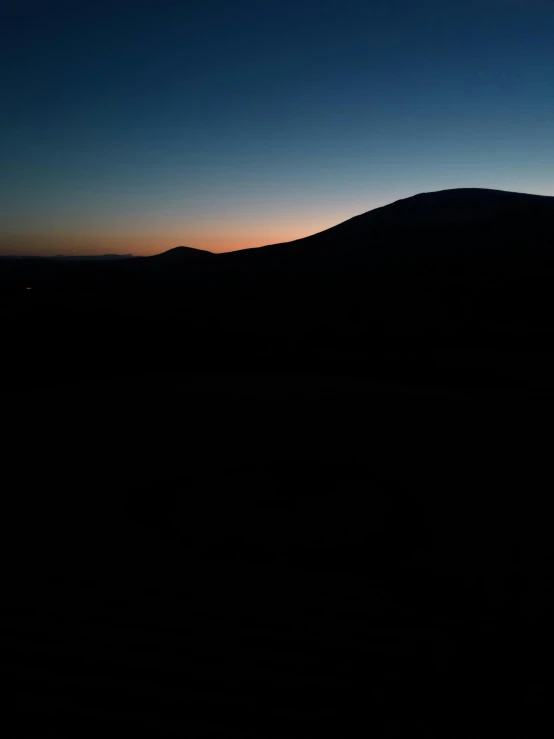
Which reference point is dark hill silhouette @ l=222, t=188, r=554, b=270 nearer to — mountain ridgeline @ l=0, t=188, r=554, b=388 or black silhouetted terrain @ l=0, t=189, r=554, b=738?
mountain ridgeline @ l=0, t=188, r=554, b=388

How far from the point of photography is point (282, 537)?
4574mm

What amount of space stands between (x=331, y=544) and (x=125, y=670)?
2.13 meters

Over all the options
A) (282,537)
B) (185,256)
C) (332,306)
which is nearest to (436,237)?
(332,306)

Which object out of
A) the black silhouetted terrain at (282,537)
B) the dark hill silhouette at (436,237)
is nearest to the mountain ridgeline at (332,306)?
the dark hill silhouette at (436,237)

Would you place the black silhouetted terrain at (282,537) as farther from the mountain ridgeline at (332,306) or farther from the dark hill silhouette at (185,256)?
the dark hill silhouette at (185,256)

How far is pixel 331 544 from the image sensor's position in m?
4.43

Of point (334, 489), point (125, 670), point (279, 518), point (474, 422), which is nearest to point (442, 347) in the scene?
point (474, 422)

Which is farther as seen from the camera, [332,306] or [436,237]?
[436,237]

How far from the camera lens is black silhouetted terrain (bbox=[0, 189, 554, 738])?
2584 millimetres

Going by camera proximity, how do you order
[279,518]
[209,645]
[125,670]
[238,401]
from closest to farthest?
[125,670] < [209,645] < [279,518] < [238,401]

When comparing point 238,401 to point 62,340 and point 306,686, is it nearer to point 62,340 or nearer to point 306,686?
point 306,686

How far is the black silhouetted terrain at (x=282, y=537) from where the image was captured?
2584mm

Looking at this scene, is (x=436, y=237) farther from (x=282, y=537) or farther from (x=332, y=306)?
(x=282, y=537)

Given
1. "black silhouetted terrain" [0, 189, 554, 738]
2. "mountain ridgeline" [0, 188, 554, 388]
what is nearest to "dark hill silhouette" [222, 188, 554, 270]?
"mountain ridgeline" [0, 188, 554, 388]
